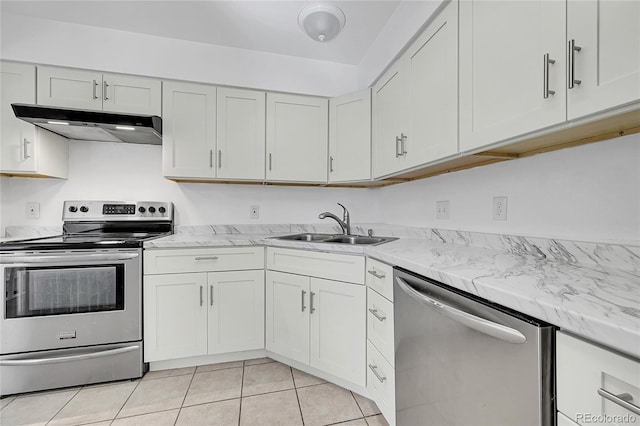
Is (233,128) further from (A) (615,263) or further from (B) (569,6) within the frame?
(A) (615,263)

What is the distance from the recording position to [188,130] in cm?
215

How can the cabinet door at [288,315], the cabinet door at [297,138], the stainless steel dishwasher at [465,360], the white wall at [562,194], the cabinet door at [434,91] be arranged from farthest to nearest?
the cabinet door at [297,138] < the cabinet door at [288,315] < the cabinet door at [434,91] < the white wall at [562,194] < the stainless steel dishwasher at [465,360]

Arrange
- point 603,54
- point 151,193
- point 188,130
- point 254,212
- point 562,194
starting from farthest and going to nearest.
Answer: point 254,212
point 151,193
point 188,130
point 562,194
point 603,54

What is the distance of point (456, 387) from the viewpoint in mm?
866

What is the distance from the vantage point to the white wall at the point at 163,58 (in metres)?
1.98

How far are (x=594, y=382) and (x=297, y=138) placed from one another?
2186 millimetres

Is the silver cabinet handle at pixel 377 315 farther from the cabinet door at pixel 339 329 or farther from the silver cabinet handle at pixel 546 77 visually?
the silver cabinet handle at pixel 546 77

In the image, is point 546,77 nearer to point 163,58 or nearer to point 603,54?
point 603,54

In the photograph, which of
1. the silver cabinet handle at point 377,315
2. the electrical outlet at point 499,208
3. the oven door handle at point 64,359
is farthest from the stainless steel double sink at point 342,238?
the oven door handle at point 64,359

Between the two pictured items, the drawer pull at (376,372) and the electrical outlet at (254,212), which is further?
the electrical outlet at (254,212)

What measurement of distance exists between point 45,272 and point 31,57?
1573 millimetres

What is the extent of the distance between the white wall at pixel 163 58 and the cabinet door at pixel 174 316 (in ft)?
5.35

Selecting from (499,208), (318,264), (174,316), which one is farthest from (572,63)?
(174,316)

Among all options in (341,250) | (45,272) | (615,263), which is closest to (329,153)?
(341,250)
